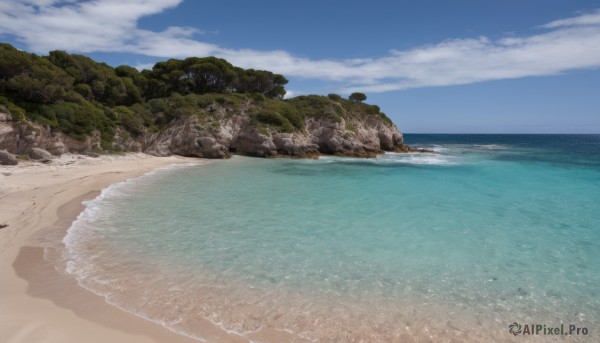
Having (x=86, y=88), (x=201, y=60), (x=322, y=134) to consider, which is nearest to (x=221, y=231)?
(x=86, y=88)

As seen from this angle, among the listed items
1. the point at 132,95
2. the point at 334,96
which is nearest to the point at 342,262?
the point at 132,95

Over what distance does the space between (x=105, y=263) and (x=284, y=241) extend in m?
4.66

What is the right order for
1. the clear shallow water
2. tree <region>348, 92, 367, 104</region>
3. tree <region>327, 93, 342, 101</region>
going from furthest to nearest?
tree <region>348, 92, 367, 104</region>, tree <region>327, 93, 342, 101</region>, the clear shallow water

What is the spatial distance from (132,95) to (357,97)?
36396mm

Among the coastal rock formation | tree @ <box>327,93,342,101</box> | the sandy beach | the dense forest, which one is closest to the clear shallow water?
the sandy beach

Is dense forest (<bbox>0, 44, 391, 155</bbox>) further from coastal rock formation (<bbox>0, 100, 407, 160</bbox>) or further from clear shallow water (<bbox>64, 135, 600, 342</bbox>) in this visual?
clear shallow water (<bbox>64, 135, 600, 342</bbox>)

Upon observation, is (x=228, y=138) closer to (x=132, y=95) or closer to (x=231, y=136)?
(x=231, y=136)

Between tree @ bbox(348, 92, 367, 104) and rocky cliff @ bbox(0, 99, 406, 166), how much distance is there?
8.03 metres

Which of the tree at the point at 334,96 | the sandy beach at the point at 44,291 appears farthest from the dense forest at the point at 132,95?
the sandy beach at the point at 44,291

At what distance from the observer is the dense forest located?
25.3 m

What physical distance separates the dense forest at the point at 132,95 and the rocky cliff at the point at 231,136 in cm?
42

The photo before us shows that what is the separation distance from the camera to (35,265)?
7.90 metres

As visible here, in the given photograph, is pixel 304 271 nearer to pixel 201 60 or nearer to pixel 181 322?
pixel 181 322

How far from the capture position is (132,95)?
130 feet
